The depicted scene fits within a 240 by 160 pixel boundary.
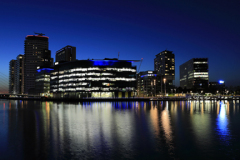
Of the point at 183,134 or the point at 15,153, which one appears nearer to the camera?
the point at 15,153

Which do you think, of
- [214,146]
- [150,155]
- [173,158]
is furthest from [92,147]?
[214,146]

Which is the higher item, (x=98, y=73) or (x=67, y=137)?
(x=98, y=73)

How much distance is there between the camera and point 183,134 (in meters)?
25.5

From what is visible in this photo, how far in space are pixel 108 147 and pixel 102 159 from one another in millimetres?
3200

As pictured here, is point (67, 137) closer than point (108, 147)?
No

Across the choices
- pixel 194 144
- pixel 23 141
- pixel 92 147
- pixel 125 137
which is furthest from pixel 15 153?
pixel 194 144

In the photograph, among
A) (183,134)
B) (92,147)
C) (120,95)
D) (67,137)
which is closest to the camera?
(92,147)

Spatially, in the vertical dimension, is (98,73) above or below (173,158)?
above

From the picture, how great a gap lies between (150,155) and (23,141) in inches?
496

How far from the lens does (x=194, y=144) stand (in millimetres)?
20641

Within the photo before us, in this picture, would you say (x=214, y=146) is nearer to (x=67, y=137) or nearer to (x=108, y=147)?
(x=108, y=147)

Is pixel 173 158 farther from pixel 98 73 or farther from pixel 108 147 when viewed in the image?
pixel 98 73

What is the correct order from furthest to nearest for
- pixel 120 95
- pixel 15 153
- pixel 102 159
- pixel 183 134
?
pixel 120 95 < pixel 183 134 < pixel 15 153 < pixel 102 159

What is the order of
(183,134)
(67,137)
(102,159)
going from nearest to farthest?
(102,159) → (67,137) → (183,134)
